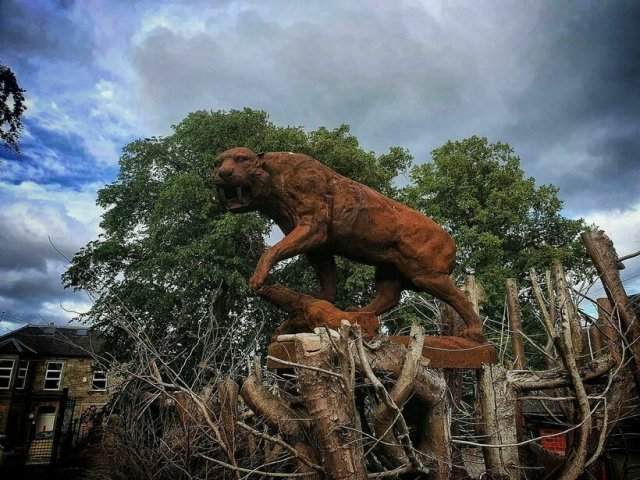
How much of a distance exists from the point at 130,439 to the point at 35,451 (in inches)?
667

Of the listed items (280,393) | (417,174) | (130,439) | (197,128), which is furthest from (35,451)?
(280,393)

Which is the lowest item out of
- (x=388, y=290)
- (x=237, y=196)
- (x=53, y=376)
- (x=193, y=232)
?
(x=388, y=290)

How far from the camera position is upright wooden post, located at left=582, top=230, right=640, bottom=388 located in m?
4.34

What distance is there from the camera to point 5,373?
22297mm

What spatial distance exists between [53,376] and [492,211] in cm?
2330

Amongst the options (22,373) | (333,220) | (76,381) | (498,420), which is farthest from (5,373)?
(498,420)

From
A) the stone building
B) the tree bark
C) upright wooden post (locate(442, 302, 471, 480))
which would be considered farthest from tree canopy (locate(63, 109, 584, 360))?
the stone building

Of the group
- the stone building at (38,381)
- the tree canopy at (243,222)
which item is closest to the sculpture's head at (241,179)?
the tree canopy at (243,222)

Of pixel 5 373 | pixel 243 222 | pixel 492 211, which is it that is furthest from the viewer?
pixel 5 373

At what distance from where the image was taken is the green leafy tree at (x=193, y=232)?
12305mm

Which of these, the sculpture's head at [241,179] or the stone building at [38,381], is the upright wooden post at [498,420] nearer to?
Answer: the sculpture's head at [241,179]

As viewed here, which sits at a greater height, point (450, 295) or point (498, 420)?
point (450, 295)

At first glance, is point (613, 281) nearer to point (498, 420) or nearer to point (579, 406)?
point (579, 406)

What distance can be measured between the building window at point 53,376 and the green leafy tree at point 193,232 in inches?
525
